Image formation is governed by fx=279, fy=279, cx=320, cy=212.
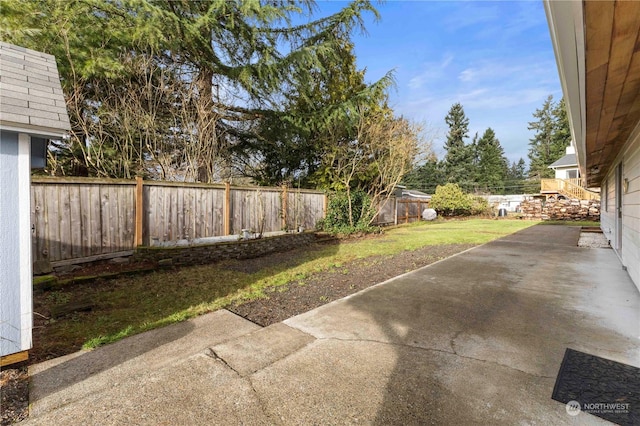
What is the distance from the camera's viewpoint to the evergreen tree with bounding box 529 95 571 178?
40938 millimetres

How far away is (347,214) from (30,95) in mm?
9233

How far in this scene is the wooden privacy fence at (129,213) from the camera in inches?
182

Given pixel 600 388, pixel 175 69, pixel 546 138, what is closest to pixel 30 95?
pixel 600 388

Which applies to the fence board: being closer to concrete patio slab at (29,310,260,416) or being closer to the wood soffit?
concrete patio slab at (29,310,260,416)

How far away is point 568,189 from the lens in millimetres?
21844

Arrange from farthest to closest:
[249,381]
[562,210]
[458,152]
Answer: [458,152], [562,210], [249,381]

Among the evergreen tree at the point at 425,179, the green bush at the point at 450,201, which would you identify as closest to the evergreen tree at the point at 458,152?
the evergreen tree at the point at 425,179

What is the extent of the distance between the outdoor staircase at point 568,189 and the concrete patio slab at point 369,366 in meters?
22.2

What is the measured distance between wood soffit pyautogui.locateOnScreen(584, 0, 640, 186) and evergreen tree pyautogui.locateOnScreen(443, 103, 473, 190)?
130 ft

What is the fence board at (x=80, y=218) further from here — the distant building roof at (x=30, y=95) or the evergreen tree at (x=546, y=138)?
the evergreen tree at (x=546, y=138)

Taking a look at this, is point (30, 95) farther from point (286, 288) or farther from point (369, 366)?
point (369, 366)

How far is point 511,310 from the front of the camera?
3.58 metres

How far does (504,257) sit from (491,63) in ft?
17.7

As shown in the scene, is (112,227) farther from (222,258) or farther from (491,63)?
(491,63)
